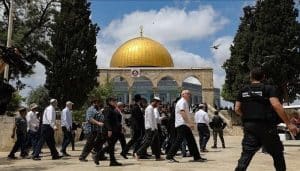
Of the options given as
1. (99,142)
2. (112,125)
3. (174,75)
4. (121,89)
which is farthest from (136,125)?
(121,89)

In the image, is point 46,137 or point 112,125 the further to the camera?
point 46,137

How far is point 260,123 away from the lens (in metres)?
6.55

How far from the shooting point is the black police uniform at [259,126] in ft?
21.1

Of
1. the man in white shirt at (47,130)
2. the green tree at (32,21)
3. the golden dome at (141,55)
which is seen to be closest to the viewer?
the man in white shirt at (47,130)

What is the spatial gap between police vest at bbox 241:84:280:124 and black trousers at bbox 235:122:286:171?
9cm

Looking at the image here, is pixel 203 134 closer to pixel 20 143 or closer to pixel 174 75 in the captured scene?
pixel 20 143

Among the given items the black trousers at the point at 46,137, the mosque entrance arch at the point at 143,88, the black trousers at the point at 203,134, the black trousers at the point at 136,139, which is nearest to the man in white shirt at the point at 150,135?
the black trousers at the point at 136,139

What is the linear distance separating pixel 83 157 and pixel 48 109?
1672mm

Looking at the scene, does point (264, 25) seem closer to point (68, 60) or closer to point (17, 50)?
point (68, 60)

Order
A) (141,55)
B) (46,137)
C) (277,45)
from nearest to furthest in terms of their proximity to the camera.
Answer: (46,137), (277,45), (141,55)

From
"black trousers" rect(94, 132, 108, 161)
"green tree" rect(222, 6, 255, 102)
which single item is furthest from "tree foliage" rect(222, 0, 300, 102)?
"black trousers" rect(94, 132, 108, 161)

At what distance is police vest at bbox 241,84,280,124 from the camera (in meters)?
6.57

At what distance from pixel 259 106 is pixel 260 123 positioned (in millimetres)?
233

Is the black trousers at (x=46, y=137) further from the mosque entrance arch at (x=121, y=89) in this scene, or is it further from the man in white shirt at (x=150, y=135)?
the mosque entrance arch at (x=121, y=89)
